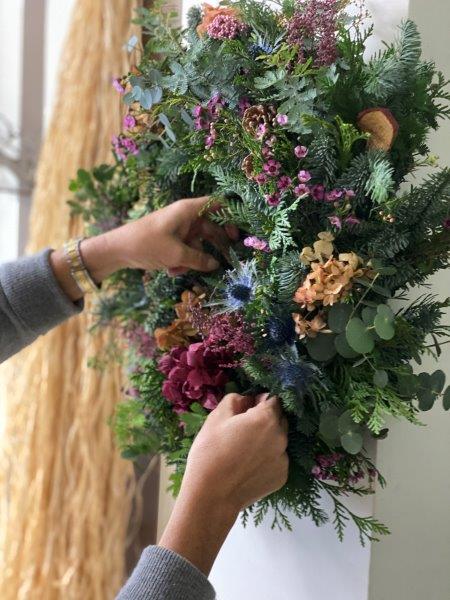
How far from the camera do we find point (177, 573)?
0.63 meters

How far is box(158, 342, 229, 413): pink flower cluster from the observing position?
0.75 meters

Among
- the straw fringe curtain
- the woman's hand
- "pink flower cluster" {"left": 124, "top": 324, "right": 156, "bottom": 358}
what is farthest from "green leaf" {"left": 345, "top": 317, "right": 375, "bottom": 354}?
the straw fringe curtain

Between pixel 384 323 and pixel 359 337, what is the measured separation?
0.03m

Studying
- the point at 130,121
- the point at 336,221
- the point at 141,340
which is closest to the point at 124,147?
the point at 130,121

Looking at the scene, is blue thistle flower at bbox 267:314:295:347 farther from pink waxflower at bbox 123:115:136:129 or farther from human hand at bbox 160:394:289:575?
pink waxflower at bbox 123:115:136:129

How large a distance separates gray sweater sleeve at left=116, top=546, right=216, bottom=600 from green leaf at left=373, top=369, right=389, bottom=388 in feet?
0.78

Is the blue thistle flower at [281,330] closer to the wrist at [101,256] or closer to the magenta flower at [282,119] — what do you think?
the magenta flower at [282,119]

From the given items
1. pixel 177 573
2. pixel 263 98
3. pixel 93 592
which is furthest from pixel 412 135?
pixel 93 592

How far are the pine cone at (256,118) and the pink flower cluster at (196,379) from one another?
23 cm

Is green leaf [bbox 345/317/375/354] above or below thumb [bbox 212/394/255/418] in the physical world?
above

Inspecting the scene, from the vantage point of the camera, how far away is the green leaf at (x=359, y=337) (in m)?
0.62

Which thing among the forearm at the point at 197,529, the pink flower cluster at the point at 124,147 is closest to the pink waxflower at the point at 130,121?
the pink flower cluster at the point at 124,147

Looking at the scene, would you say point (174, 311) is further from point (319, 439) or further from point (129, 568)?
point (129, 568)

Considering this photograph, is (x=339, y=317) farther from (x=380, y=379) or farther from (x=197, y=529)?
(x=197, y=529)
